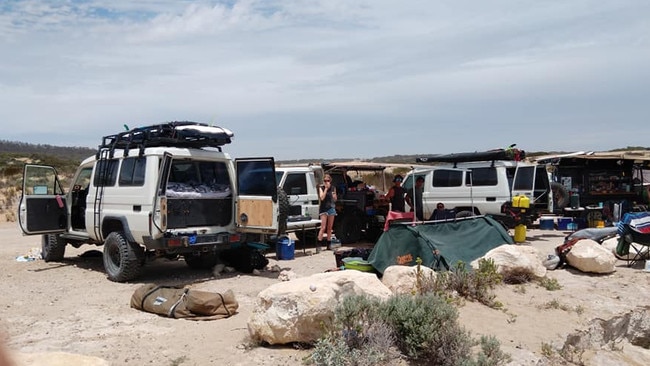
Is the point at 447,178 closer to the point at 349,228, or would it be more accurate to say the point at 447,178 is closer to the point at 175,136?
the point at 349,228

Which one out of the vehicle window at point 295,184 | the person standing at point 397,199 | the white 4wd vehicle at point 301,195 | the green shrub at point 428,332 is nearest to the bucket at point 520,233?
the person standing at point 397,199

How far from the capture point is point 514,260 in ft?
30.6

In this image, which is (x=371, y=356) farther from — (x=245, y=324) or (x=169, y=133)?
(x=169, y=133)

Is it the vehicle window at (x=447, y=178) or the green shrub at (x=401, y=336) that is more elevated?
the vehicle window at (x=447, y=178)

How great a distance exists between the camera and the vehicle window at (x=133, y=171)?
29.0 feet

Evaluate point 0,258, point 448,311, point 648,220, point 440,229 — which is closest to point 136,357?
point 448,311

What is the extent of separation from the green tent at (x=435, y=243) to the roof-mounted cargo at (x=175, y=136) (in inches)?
124

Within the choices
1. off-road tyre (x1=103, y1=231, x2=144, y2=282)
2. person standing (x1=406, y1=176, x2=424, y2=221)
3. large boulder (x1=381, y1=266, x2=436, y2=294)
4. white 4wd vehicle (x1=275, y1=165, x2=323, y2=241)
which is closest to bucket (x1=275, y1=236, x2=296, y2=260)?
white 4wd vehicle (x1=275, y1=165, x2=323, y2=241)

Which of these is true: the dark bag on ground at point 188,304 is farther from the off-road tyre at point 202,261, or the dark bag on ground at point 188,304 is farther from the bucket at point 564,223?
the bucket at point 564,223

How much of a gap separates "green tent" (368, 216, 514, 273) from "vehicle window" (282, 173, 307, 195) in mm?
3779

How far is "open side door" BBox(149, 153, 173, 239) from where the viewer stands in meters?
8.45

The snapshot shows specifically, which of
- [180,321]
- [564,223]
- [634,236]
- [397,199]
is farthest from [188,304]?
[564,223]

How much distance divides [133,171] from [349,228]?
6.44 metres

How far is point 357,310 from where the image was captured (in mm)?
5414
